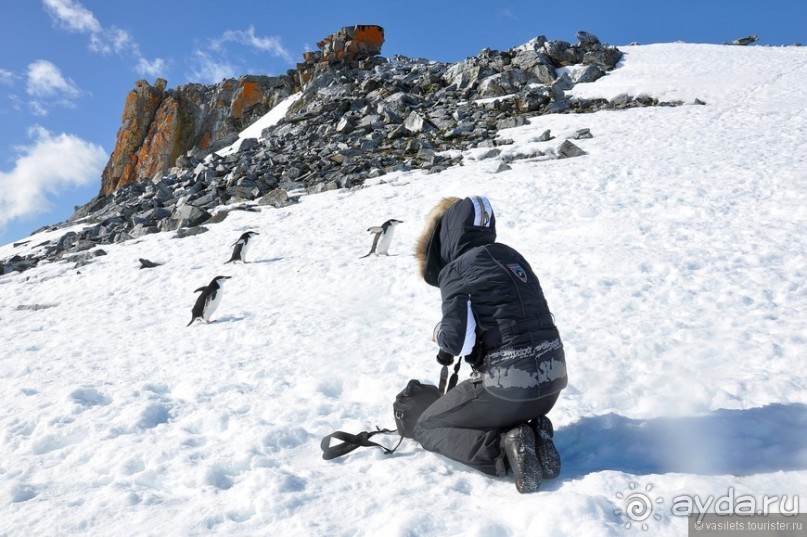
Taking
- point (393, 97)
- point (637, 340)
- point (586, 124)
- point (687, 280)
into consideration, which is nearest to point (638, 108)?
point (586, 124)

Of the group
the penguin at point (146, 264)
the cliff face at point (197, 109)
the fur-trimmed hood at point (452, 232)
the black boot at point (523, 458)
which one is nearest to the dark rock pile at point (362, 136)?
the penguin at point (146, 264)

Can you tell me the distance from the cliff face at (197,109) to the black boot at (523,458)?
40550mm

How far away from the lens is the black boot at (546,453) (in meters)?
3.06

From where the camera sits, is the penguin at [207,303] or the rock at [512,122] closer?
the penguin at [207,303]

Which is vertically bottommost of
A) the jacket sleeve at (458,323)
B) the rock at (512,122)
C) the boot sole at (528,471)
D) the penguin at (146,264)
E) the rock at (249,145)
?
the boot sole at (528,471)

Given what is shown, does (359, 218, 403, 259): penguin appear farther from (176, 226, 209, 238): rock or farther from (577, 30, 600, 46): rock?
(577, 30, 600, 46): rock

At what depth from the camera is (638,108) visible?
2050 cm

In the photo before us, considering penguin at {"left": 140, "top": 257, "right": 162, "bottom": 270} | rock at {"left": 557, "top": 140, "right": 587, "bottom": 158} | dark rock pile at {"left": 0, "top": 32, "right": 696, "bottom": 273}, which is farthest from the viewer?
dark rock pile at {"left": 0, "top": 32, "right": 696, "bottom": 273}

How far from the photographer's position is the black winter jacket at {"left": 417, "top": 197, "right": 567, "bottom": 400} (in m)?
3.11

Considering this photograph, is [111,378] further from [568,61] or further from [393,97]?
[568,61]

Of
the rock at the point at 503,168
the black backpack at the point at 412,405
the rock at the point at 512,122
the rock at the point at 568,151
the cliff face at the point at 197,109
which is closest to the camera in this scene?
the black backpack at the point at 412,405
